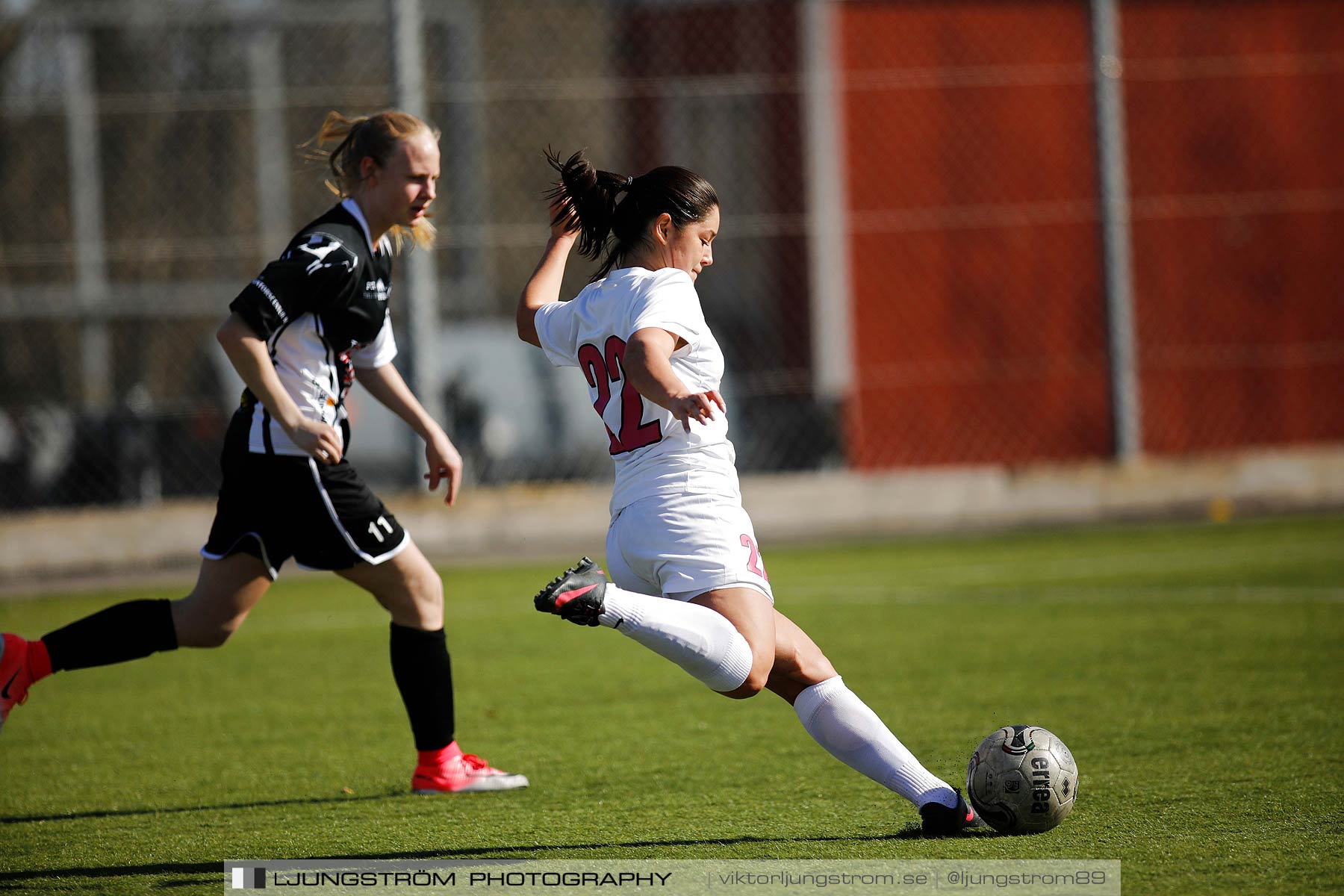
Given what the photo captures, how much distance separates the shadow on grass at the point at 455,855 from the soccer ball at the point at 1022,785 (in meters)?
0.09

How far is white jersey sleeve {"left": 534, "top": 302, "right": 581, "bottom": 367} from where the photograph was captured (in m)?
3.79

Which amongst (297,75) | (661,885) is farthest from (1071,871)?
(297,75)

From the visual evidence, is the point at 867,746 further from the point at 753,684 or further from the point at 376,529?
the point at 376,529

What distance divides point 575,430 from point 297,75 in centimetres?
353

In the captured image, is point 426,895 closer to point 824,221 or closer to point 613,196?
point 613,196

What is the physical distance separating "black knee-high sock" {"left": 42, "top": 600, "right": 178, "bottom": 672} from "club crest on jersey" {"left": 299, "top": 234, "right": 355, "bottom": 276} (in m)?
1.02

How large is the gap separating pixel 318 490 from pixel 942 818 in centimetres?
184

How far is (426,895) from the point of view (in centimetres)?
338

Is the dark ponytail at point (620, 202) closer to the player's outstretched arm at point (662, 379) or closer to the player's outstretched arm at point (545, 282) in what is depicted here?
the player's outstretched arm at point (545, 282)

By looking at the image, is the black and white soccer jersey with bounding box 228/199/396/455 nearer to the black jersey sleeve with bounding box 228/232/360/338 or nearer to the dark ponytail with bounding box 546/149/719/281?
the black jersey sleeve with bounding box 228/232/360/338

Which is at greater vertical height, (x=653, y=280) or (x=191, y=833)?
(x=653, y=280)

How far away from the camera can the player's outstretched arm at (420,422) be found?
15.0ft

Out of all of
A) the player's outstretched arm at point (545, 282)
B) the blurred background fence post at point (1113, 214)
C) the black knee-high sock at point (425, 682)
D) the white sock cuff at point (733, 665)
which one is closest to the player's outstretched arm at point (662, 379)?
the white sock cuff at point (733, 665)

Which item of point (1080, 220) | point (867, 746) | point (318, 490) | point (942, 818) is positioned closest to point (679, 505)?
point (867, 746)
